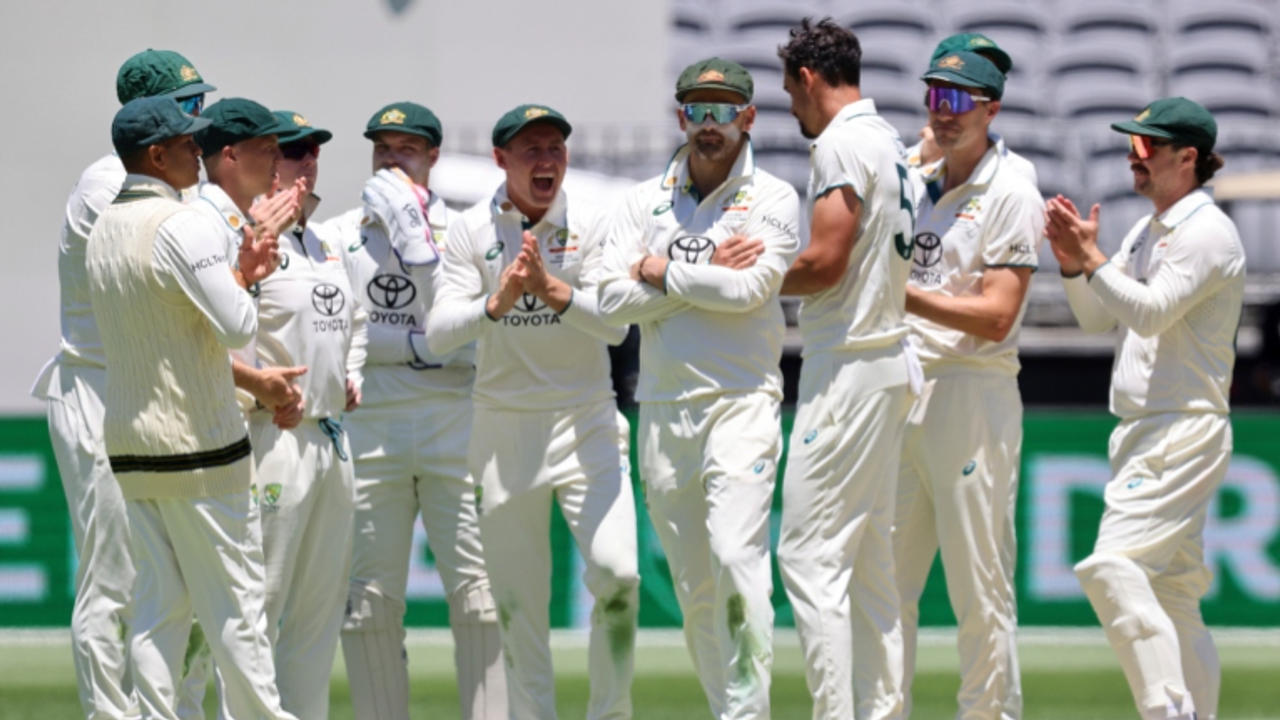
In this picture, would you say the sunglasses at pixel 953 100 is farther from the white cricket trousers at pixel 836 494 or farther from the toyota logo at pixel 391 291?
the toyota logo at pixel 391 291

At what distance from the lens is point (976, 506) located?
620 centimetres

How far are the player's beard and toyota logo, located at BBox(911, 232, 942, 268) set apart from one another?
861 mm

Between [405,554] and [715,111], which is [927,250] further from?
[405,554]

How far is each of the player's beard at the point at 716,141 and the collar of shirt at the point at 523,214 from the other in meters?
0.62

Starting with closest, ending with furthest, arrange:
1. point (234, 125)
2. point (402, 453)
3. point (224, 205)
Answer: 1. point (224, 205)
2. point (234, 125)
3. point (402, 453)

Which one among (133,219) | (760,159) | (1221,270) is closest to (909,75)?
(760,159)

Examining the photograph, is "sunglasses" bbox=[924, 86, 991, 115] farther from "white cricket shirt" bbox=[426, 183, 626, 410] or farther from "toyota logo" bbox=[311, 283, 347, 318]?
"toyota logo" bbox=[311, 283, 347, 318]

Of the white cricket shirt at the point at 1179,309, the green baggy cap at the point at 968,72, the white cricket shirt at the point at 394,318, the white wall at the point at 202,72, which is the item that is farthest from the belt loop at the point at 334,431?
the white wall at the point at 202,72

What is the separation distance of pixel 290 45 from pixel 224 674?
1226 centimetres

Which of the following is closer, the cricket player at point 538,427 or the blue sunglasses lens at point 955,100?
the cricket player at point 538,427

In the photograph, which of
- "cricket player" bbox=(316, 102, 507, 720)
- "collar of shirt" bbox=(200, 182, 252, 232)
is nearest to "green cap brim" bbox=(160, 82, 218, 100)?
"collar of shirt" bbox=(200, 182, 252, 232)

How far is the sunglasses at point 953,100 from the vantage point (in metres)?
6.28

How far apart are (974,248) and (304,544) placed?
2.55 meters

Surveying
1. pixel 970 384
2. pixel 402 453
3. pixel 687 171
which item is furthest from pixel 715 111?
pixel 402 453
